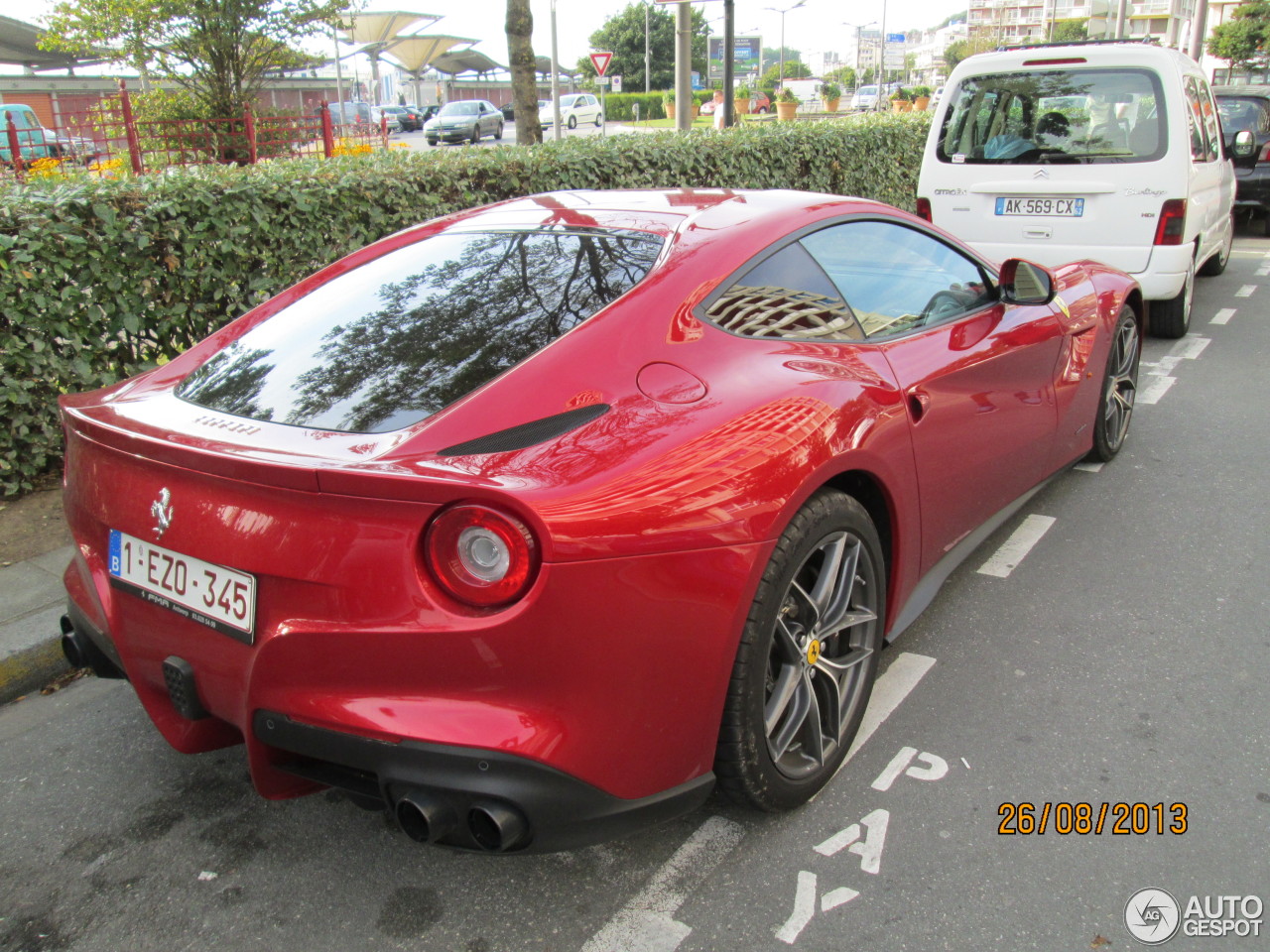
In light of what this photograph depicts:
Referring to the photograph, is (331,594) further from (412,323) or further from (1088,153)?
(1088,153)

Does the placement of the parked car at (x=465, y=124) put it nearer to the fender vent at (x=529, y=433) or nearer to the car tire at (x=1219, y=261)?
the car tire at (x=1219, y=261)

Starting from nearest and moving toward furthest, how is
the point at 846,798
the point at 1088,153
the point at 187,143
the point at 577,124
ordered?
the point at 846,798
the point at 1088,153
the point at 187,143
the point at 577,124

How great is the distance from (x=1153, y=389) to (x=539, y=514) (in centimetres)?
547

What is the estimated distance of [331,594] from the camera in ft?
6.11

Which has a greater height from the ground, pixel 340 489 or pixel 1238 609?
pixel 340 489

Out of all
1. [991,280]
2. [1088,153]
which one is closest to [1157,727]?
[991,280]

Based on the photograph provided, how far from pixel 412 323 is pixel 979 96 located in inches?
234

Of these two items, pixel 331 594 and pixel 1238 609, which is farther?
pixel 1238 609

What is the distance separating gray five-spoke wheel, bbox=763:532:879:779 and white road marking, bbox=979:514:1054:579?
4.40ft

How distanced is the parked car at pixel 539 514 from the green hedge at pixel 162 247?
205 centimetres

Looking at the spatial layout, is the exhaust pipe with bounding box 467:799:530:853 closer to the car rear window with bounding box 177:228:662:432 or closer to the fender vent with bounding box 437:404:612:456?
the fender vent with bounding box 437:404:612:456

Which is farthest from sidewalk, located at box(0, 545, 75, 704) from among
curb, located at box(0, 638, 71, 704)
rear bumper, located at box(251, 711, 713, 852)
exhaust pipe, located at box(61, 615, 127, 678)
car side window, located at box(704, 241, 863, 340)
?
car side window, located at box(704, 241, 863, 340)

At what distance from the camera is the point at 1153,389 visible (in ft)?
Result: 20.1

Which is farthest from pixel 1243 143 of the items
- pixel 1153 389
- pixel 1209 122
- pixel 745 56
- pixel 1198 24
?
pixel 745 56
